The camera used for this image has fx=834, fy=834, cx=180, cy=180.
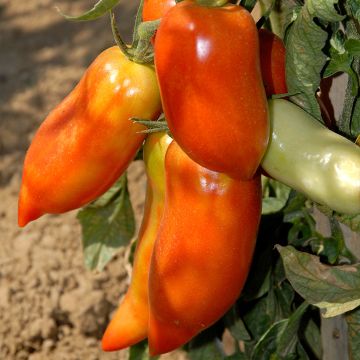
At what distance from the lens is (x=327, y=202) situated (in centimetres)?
84

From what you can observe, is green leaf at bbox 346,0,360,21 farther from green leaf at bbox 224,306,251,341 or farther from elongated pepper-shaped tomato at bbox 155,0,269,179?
green leaf at bbox 224,306,251,341

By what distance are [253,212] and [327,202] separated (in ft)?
0.41

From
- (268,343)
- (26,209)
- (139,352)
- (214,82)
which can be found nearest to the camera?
(214,82)

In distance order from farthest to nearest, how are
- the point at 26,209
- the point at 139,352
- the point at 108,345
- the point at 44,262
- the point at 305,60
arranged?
the point at 44,262, the point at 139,352, the point at 108,345, the point at 26,209, the point at 305,60

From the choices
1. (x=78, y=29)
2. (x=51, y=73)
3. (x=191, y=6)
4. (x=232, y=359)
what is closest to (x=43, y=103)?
(x=51, y=73)

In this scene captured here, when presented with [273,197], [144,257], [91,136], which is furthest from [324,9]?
[273,197]

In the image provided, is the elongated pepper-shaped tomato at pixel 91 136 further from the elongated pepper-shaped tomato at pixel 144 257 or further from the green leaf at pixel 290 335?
the green leaf at pixel 290 335

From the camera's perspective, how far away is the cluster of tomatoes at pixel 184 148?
82 centimetres

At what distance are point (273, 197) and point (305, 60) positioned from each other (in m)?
0.50

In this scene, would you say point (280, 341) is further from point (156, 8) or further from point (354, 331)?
point (156, 8)

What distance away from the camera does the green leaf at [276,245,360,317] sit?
103 centimetres

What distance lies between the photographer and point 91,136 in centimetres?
100

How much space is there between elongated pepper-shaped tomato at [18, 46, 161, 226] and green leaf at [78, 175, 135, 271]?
45 centimetres

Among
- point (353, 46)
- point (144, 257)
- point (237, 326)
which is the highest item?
point (353, 46)
